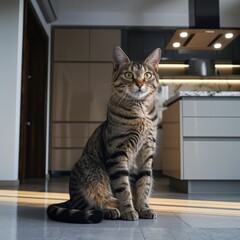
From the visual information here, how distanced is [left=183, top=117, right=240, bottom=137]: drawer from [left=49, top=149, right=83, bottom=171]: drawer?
9.95 feet

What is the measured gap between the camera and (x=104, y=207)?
1.81 meters

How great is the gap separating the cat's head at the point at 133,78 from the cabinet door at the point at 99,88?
4.26 m

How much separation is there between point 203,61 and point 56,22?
2.76m

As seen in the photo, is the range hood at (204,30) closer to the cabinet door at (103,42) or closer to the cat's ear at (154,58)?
the cabinet door at (103,42)

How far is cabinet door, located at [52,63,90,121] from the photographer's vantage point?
6113 mm

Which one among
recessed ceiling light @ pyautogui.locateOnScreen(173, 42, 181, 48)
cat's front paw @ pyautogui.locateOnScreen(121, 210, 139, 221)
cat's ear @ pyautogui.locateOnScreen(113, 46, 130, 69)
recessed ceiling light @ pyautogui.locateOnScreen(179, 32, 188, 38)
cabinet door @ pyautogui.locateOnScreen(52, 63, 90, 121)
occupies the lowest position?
cat's front paw @ pyautogui.locateOnScreen(121, 210, 139, 221)

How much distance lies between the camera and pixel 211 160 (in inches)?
133

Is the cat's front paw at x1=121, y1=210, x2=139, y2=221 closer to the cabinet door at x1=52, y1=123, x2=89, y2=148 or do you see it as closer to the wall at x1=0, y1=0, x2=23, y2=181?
the wall at x1=0, y1=0, x2=23, y2=181

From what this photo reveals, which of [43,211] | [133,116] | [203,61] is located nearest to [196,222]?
[133,116]

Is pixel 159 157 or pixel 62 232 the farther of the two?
pixel 159 157

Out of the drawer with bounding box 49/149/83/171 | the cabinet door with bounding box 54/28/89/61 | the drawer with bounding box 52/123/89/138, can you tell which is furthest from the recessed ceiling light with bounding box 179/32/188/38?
the drawer with bounding box 49/149/83/171

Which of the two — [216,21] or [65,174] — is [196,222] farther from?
[65,174]

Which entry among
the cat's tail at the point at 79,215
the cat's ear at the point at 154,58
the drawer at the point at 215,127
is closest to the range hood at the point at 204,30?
the drawer at the point at 215,127

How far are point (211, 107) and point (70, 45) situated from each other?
3539 mm
